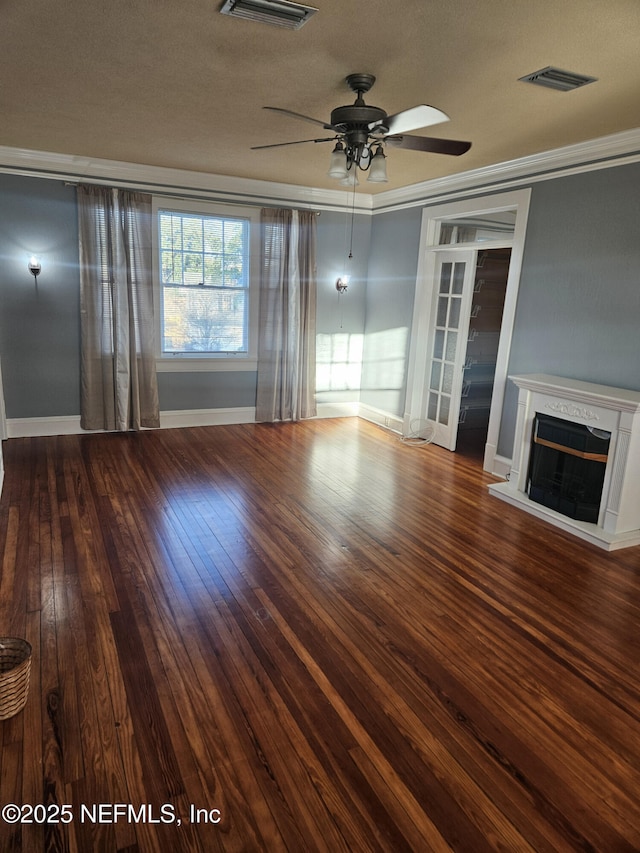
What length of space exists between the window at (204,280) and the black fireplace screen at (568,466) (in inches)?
145

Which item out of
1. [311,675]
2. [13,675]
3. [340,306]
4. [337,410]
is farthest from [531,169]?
[13,675]

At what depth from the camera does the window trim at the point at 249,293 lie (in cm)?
597

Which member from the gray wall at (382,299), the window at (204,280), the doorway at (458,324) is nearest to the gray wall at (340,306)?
the gray wall at (382,299)

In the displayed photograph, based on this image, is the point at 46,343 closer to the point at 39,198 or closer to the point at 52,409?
the point at 52,409

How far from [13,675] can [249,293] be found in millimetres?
5141

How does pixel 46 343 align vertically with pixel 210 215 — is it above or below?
below

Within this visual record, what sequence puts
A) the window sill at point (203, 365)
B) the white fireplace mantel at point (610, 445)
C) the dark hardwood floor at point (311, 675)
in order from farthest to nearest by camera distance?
the window sill at point (203, 365), the white fireplace mantel at point (610, 445), the dark hardwood floor at point (311, 675)

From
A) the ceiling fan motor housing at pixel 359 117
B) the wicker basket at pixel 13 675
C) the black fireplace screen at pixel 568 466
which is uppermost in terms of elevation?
the ceiling fan motor housing at pixel 359 117

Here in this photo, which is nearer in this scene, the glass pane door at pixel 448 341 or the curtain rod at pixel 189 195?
the curtain rod at pixel 189 195

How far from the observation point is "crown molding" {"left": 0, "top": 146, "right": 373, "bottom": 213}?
5279mm

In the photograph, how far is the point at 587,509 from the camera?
4.05 metres

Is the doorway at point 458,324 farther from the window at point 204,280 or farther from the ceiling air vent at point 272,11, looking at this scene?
the ceiling air vent at point 272,11

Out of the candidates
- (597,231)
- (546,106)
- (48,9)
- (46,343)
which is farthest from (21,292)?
(597,231)

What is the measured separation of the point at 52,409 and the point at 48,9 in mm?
4171
